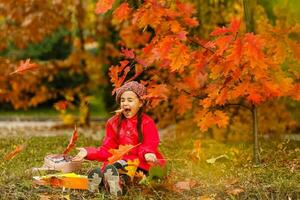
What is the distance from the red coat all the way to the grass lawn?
0.74 ft

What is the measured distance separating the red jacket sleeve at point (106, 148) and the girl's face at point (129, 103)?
17cm

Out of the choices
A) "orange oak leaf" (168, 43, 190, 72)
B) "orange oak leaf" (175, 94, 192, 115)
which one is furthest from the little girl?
"orange oak leaf" (175, 94, 192, 115)

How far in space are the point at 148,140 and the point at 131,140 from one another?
0.14 metres

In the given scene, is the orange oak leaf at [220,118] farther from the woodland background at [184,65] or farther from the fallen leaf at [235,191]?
the fallen leaf at [235,191]

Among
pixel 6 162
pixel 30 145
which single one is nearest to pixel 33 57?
pixel 30 145

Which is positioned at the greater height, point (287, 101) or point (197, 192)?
point (287, 101)

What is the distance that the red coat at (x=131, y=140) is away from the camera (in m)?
4.79

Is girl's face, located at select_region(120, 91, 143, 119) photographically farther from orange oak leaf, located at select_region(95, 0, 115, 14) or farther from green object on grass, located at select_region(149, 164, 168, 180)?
orange oak leaf, located at select_region(95, 0, 115, 14)

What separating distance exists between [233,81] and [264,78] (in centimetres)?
25

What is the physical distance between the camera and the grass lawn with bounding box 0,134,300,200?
4.55 meters

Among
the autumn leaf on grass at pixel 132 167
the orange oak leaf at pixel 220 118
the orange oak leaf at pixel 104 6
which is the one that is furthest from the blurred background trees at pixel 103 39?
the autumn leaf on grass at pixel 132 167

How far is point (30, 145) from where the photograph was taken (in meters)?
6.88

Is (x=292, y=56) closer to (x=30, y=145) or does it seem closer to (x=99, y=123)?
(x=30, y=145)

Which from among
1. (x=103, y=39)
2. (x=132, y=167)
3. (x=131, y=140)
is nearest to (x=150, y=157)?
(x=132, y=167)
